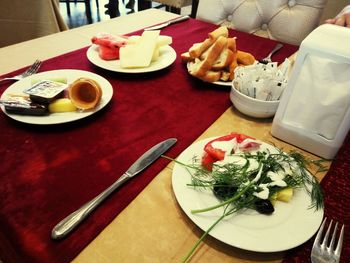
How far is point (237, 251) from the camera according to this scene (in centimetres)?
44

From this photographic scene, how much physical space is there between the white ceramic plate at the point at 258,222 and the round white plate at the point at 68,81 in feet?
1.00

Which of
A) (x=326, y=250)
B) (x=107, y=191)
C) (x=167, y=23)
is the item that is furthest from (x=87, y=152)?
(x=167, y=23)

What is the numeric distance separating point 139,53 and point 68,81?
24cm

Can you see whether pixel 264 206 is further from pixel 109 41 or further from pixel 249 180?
pixel 109 41

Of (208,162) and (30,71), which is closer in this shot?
(208,162)

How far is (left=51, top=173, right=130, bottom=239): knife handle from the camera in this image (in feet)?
1.42

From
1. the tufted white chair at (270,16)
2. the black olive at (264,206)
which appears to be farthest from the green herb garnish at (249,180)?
the tufted white chair at (270,16)

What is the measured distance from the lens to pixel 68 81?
81 centimetres

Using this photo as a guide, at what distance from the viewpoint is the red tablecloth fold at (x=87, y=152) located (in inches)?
17.6

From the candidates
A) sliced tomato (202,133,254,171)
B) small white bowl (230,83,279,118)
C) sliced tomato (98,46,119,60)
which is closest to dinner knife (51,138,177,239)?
sliced tomato (202,133,254,171)

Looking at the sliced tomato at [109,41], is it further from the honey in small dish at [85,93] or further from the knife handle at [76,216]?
the knife handle at [76,216]

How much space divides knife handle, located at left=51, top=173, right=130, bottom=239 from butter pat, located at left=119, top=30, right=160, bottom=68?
18.9 inches

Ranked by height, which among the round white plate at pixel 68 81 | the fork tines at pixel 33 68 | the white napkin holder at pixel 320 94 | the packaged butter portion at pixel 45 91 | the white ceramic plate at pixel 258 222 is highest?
the white napkin holder at pixel 320 94

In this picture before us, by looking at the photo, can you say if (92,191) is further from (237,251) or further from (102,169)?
(237,251)
